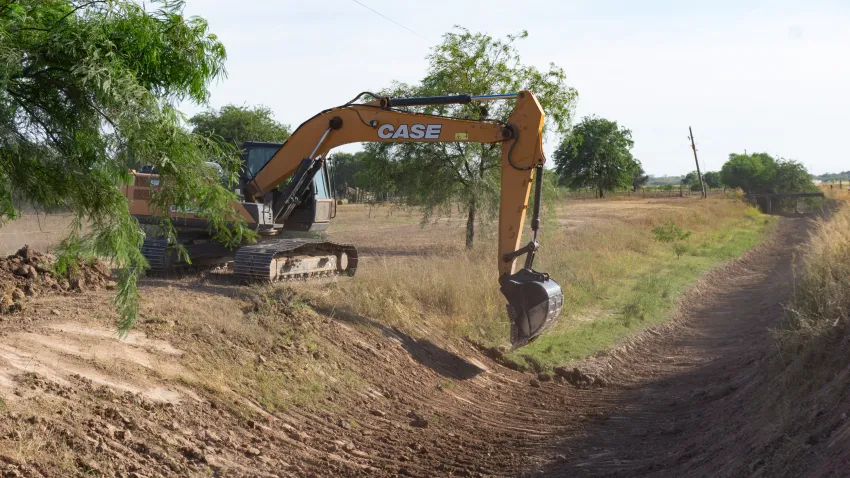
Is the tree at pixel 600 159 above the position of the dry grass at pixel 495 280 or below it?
above

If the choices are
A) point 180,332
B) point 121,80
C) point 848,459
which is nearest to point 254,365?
point 180,332

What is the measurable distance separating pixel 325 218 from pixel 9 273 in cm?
588

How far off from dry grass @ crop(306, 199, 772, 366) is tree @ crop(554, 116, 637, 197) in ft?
177

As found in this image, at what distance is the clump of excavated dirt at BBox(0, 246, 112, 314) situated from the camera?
11.1 m

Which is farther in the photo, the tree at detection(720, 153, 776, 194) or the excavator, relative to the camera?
the tree at detection(720, 153, 776, 194)

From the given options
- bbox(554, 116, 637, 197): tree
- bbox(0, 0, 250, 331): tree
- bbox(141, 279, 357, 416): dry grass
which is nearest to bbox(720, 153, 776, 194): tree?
bbox(554, 116, 637, 197): tree

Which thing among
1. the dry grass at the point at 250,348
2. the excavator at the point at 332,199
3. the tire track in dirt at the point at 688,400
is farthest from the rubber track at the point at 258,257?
the tire track in dirt at the point at 688,400

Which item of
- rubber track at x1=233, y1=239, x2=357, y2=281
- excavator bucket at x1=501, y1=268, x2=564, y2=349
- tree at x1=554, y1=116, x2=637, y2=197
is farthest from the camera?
tree at x1=554, y1=116, x2=637, y2=197

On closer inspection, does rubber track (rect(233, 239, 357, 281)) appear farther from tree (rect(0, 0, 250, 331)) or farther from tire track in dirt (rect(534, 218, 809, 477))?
tree (rect(0, 0, 250, 331))

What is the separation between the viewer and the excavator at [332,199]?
11883 mm

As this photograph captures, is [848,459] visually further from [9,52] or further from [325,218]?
[325,218]

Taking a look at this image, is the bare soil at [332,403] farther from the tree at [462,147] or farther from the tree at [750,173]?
the tree at [750,173]

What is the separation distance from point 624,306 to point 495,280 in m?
3.19

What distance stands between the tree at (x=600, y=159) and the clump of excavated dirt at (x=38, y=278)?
253 ft
